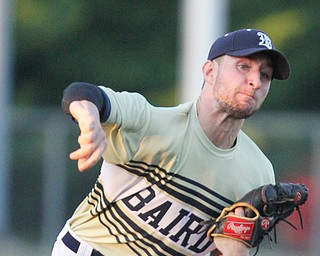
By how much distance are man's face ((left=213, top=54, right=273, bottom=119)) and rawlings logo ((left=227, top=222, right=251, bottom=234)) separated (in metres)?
0.55

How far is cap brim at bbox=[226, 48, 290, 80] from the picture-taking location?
5774 mm

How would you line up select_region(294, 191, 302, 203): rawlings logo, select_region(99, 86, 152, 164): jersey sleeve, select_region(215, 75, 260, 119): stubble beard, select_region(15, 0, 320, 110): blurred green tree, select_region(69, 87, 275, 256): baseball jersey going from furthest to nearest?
select_region(15, 0, 320, 110): blurred green tree < select_region(294, 191, 302, 203): rawlings logo < select_region(215, 75, 260, 119): stubble beard < select_region(69, 87, 275, 256): baseball jersey < select_region(99, 86, 152, 164): jersey sleeve

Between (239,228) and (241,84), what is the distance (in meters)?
0.74

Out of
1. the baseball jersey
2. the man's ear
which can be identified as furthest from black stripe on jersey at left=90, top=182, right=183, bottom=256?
the man's ear

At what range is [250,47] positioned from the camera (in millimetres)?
5797

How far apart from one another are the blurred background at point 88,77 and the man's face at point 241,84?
7.48 metres

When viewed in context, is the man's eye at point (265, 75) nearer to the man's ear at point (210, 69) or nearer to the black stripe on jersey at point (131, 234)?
the man's ear at point (210, 69)

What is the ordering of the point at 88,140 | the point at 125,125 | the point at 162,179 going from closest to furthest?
1. the point at 88,140
2. the point at 125,125
3. the point at 162,179

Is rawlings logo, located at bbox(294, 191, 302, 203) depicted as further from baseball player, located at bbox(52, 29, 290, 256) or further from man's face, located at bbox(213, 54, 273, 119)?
man's face, located at bbox(213, 54, 273, 119)

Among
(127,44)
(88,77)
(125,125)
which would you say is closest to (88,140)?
(125,125)

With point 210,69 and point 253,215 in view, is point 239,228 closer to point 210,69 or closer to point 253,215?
point 253,215

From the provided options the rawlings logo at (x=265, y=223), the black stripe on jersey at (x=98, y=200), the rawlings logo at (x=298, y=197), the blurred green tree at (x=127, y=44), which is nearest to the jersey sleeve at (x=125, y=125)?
the black stripe on jersey at (x=98, y=200)

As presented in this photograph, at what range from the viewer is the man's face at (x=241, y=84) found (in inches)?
227

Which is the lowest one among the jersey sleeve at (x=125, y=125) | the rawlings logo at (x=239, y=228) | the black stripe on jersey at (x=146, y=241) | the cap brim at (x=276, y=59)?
the black stripe on jersey at (x=146, y=241)
